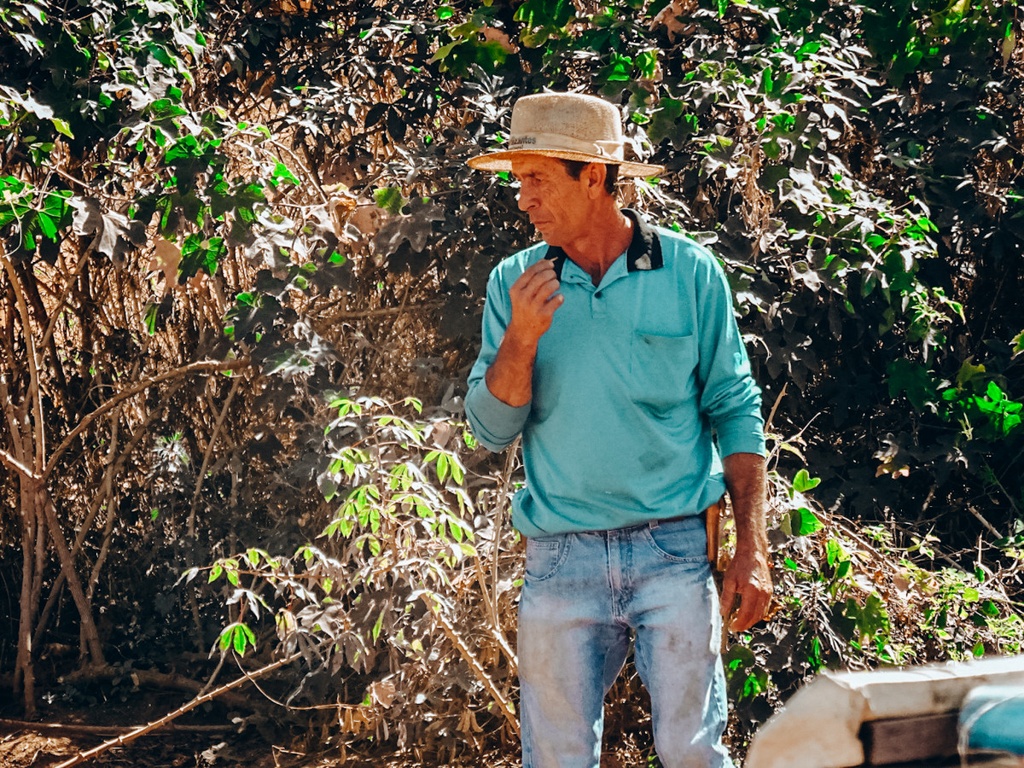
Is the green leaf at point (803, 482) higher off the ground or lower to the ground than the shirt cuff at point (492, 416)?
lower

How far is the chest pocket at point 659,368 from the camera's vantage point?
2670mm

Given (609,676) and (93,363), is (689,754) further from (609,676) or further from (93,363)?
(93,363)

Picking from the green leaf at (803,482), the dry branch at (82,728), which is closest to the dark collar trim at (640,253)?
the green leaf at (803,482)

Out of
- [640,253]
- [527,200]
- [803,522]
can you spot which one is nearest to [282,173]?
[527,200]

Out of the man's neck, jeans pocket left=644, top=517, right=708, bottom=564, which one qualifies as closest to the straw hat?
the man's neck

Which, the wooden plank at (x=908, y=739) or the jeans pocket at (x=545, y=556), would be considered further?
the jeans pocket at (x=545, y=556)

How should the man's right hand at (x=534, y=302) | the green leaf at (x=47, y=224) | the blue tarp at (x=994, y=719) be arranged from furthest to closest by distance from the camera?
the green leaf at (x=47, y=224), the man's right hand at (x=534, y=302), the blue tarp at (x=994, y=719)

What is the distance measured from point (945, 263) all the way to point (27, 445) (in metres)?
3.60

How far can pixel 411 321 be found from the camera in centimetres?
474

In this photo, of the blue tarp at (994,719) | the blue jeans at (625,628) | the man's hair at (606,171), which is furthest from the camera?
the man's hair at (606,171)

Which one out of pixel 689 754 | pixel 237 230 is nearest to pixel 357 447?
pixel 237 230

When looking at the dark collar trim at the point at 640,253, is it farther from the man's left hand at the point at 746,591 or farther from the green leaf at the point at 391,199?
the green leaf at the point at 391,199

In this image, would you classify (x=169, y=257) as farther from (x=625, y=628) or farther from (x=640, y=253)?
(x=625, y=628)

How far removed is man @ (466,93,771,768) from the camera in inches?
104
